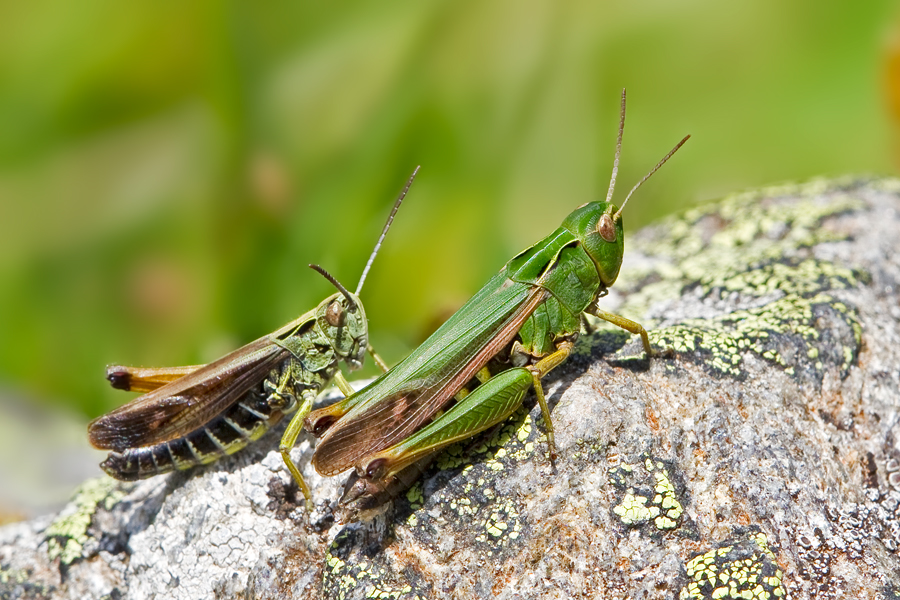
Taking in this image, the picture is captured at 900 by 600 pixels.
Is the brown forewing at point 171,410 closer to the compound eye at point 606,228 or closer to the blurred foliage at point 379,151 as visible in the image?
the compound eye at point 606,228

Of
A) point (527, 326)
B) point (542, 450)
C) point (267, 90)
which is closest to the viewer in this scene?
point (542, 450)

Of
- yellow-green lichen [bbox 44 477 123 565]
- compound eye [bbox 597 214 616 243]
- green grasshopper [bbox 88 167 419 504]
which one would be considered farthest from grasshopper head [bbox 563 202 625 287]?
yellow-green lichen [bbox 44 477 123 565]

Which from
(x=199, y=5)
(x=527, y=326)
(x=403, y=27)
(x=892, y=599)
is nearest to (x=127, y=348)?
(x=199, y=5)

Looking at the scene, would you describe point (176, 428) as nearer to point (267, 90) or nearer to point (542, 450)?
point (542, 450)

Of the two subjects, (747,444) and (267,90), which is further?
(267,90)

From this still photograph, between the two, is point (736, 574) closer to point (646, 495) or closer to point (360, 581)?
point (646, 495)

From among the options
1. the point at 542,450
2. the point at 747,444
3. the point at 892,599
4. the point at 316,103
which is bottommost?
the point at 892,599

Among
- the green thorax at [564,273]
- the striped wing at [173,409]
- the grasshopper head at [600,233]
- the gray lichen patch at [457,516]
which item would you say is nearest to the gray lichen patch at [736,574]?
the gray lichen patch at [457,516]
